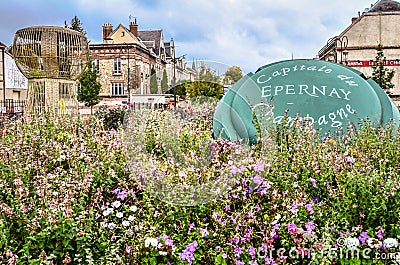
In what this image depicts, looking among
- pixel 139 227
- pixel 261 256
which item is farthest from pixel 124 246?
pixel 261 256

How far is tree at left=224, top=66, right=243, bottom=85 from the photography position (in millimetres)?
7477

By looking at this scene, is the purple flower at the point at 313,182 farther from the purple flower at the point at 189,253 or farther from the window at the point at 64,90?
the window at the point at 64,90

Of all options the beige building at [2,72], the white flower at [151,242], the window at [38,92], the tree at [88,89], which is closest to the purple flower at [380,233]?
the white flower at [151,242]

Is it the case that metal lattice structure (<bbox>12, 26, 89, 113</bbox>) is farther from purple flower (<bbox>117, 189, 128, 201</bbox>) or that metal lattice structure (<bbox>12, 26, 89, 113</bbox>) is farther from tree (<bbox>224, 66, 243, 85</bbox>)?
purple flower (<bbox>117, 189, 128, 201</bbox>)

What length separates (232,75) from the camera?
25.7ft

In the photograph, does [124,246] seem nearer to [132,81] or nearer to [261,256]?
[261,256]

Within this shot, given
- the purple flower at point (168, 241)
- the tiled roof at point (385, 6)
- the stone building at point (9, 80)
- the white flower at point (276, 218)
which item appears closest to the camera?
the purple flower at point (168, 241)

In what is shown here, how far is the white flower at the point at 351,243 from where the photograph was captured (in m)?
3.85

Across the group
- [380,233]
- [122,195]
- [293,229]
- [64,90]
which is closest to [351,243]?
[380,233]

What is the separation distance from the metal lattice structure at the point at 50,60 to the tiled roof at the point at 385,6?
3844 centimetres

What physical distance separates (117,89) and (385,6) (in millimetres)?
26014

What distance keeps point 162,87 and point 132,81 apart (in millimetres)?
47828

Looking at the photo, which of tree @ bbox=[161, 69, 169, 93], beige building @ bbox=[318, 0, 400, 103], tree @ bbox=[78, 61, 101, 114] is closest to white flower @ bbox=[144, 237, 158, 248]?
tree @ bbox=[161, 69, 169, 93]

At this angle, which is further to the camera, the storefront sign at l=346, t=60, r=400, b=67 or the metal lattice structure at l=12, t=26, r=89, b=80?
the storefront sign at l=346, t=60, r=400, b=67
